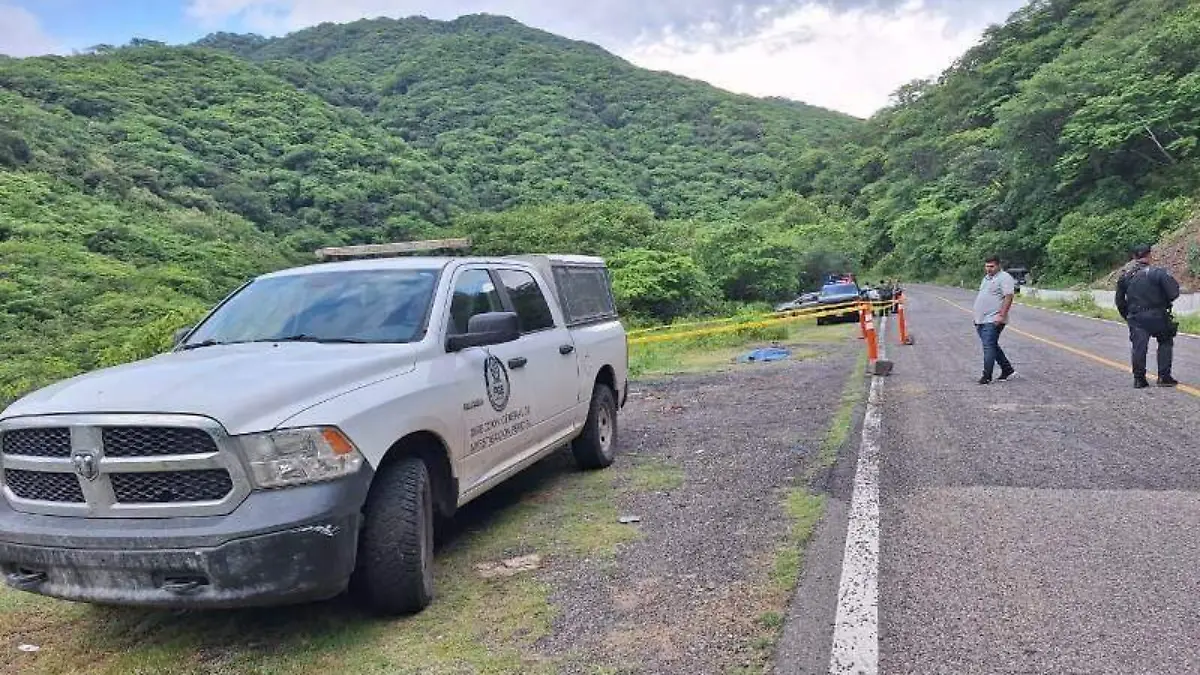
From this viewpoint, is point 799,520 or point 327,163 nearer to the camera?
point 799,520

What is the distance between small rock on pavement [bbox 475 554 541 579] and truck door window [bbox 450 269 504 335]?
1.36 m

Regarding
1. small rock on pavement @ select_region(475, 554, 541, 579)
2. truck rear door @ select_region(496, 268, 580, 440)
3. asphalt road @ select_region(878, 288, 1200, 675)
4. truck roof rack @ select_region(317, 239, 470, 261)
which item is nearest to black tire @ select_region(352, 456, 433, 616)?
small rock on pavement @ select_region(475, 554, 541, 579)

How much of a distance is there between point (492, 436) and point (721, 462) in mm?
2701

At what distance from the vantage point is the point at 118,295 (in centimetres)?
3488

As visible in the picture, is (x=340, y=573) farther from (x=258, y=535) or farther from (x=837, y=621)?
(x=837, y=621)

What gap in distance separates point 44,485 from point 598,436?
14.0 feet

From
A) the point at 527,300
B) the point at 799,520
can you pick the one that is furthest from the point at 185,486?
the point at 799,520

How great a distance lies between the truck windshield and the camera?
5008mm

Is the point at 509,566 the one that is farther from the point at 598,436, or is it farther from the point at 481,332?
the point at 598,436

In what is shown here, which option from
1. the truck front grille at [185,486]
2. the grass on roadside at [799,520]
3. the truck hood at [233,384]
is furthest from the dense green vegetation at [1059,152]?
the truck front grille at [185,486]

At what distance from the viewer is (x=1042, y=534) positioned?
4.75m

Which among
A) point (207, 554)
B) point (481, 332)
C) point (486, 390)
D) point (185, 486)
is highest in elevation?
point (481, 332)

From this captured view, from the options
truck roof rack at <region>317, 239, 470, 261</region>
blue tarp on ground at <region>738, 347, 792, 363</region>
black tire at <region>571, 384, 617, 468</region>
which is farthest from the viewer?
blue tarp on ground at <region>738, 347, 792, 363</region>

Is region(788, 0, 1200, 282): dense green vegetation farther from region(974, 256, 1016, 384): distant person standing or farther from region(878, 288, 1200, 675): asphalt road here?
region(878, 288, 1200, 675): asphalt road
